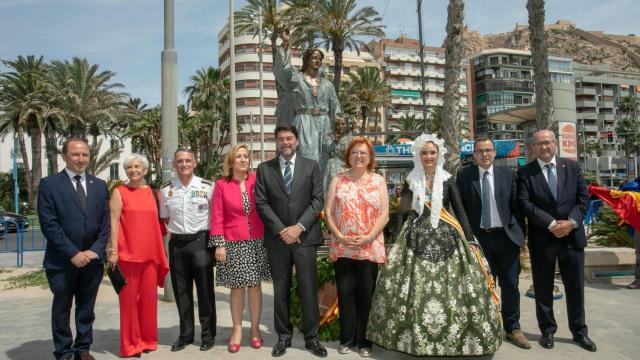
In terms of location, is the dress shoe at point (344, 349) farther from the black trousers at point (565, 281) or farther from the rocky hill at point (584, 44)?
the rocky hill at point (584, 44)

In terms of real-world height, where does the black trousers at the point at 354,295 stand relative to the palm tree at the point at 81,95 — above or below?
below

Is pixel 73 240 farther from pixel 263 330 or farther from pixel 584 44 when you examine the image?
pixel 584 44

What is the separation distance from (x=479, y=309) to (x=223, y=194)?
2504mm

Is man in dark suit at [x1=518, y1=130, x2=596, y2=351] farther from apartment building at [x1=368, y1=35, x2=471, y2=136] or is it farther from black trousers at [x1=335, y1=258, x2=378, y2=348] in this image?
apartment building at [x1=368, y1=35, x2=471, y2=136]

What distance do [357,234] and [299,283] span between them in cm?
75

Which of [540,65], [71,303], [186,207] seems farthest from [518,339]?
[540,65]

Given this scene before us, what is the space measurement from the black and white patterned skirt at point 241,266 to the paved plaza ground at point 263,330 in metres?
0.67

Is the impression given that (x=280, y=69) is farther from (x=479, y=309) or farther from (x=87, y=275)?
(x=479, y=309)

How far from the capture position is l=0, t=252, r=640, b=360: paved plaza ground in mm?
4570

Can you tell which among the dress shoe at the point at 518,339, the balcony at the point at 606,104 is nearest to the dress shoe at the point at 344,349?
the dress shoe at the point at 518,339

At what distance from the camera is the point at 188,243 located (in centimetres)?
472

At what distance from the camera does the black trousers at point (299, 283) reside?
4562 mm

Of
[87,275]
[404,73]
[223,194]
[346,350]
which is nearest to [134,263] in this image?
[87,275]

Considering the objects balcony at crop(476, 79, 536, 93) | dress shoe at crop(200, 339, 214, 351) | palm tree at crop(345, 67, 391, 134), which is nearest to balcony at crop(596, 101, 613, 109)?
balcony at crop(476, 79, 536, 93)
